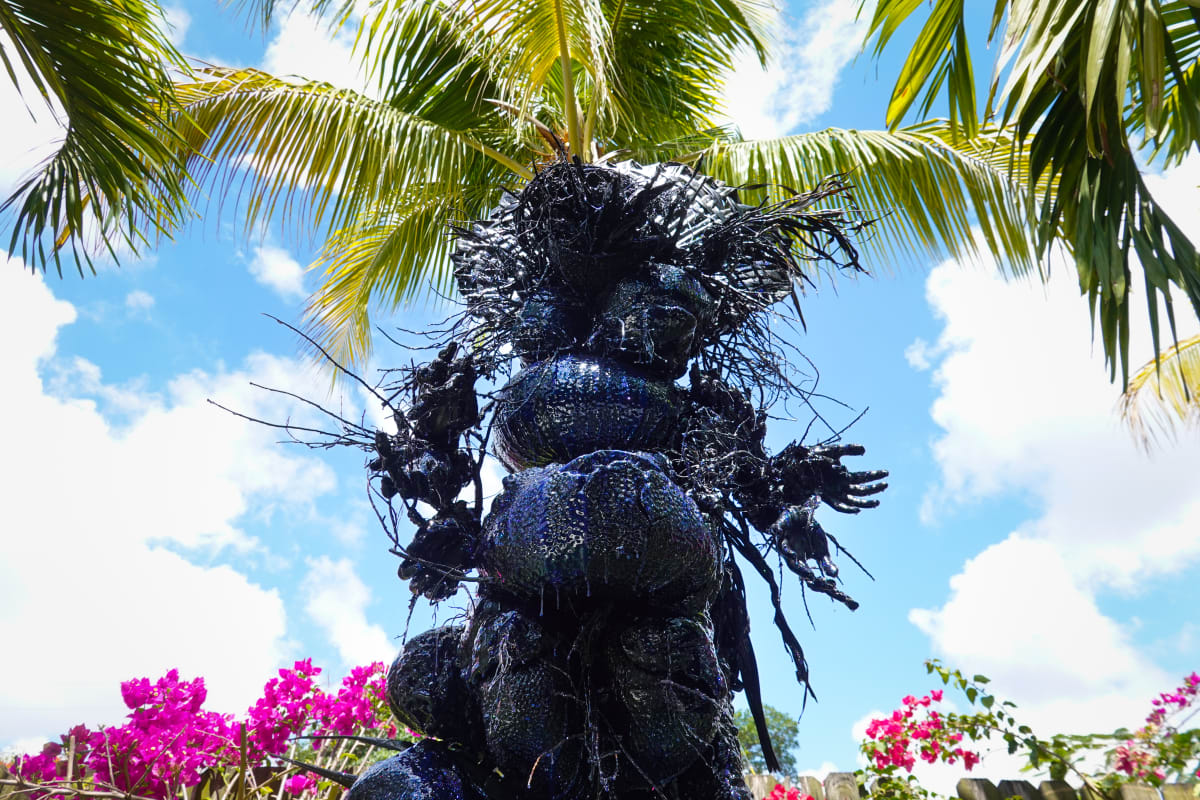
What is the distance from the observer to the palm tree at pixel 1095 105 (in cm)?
157

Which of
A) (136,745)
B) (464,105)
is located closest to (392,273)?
(464,105)

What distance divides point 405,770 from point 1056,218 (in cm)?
195

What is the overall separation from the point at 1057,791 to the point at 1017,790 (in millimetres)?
124

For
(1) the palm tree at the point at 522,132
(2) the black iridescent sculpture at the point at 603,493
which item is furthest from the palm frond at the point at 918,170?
(2) the black iridescent sculpture at the point at 603,493

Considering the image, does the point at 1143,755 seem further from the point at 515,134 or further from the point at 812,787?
the point at 515,134

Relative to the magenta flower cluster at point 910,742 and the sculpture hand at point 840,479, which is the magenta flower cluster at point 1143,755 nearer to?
the magenta flower cluster at point 910,742

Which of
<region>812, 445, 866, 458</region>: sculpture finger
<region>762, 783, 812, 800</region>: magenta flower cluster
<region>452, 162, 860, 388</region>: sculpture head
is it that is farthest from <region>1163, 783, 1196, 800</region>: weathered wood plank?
<region>452, 162, 860, 388</region>: sculpture head

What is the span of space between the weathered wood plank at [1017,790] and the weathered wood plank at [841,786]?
472mm

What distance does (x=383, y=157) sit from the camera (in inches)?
119

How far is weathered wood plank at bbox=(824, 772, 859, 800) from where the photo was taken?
9.05 ft

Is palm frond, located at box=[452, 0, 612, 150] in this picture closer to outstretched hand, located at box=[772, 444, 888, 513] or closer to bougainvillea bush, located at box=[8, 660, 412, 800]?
outstretched hand, located at box=[772, 444, 888, 513]

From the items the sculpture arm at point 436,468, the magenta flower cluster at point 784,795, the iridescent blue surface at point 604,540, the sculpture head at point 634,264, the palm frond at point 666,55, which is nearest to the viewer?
the iridescent blue surface at point 604,540

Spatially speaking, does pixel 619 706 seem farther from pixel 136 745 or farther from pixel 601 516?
pixel 136 745

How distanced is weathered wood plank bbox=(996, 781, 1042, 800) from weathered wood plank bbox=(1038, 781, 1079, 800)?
0.02 metres
